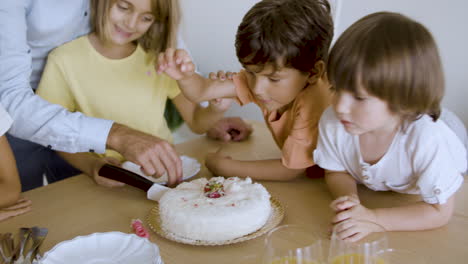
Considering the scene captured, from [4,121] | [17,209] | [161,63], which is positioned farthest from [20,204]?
[161,63]

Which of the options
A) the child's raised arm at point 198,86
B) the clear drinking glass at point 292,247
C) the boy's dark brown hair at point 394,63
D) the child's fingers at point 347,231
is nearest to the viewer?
the clear drinking glass at point 292,247

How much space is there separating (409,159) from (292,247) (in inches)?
19.3

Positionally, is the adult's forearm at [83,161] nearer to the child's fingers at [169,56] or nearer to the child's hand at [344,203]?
the child's fingers at [169,56]

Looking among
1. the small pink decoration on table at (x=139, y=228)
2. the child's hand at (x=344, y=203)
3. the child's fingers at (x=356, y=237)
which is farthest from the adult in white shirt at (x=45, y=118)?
the child's fingers at (x=356, y=237)

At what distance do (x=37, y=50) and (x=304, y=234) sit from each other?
3.93 feet

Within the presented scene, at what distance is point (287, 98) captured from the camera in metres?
1.27

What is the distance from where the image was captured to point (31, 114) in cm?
123

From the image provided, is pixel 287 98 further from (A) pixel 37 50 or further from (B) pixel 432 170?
(A) pixel 37 50

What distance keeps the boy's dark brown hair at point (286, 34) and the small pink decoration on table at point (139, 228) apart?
538 mm

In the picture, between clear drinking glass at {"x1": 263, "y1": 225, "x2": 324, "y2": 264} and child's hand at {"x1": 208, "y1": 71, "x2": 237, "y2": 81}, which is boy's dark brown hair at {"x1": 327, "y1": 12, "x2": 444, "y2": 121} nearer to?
clear drinking glass at {"x1": 263, "y1": 225, "x2": 324, "y2": 264}

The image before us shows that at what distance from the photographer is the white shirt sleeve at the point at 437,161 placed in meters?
0.98

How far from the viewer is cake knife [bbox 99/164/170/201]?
1106mm

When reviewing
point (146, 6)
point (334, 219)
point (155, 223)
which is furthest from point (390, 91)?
point (146, 6)

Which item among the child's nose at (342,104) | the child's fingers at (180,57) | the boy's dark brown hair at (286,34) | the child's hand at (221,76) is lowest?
the child's hand at (221,76)
